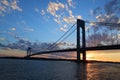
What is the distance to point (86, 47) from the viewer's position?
61.3 m

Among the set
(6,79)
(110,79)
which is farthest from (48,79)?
(110,79)

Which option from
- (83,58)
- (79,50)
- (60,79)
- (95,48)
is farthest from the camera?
(83,58)

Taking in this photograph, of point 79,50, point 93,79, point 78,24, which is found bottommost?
point 93,79

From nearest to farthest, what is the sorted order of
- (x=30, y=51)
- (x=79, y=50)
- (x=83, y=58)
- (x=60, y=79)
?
(x=60, y=79)
(x=79, y=50)
(x=83, y=58)
(x=30, y=51)

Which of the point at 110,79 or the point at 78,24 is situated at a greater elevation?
the point at 78,24

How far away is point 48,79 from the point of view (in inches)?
960

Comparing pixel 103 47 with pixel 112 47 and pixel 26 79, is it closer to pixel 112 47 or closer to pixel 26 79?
pixel 112 47

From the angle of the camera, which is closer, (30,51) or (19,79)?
(19,79)

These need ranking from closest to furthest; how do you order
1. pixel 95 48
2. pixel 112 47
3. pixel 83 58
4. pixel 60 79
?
pixel 60 79, pixel 112 47, pixel 95 48, pixel 83 58

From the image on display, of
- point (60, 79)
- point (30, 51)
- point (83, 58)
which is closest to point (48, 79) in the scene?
point (60, 79)

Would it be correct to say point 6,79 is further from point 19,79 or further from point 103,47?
point 103,47

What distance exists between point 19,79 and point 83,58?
135ft

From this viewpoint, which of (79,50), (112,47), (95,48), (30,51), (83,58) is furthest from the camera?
(30,51)

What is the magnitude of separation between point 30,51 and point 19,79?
97.0 metres
